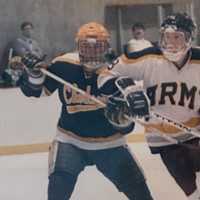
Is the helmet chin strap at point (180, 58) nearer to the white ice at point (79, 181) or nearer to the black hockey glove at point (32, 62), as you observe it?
the black hockey glove at point (32, 62)

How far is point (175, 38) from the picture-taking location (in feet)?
7.57

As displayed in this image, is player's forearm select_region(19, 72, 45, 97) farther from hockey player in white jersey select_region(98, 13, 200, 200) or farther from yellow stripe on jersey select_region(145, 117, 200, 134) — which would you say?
yellow stripe on jersey select_region(145, 117, 200, 134)

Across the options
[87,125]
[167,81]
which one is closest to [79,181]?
[87,125]

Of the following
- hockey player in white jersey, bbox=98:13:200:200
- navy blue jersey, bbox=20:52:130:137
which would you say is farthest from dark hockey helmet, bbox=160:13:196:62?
navy blue jersey, bbox=20:52:130:137

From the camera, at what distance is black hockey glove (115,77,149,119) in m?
2.23

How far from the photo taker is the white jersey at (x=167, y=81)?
235 centimetres

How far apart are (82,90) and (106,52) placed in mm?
169

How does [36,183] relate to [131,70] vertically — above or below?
below

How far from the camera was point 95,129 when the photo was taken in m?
2.48

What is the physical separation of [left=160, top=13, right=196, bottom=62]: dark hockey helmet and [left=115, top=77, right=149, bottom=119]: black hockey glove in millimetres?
168

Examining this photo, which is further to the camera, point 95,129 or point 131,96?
point 95,129

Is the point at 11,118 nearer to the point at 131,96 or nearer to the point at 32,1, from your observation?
the point at 131,96

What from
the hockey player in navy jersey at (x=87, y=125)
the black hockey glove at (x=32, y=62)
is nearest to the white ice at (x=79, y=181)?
the hockey player in navy jersey at (x=87, y=125)

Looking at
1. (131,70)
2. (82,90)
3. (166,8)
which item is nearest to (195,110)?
(131,70)
